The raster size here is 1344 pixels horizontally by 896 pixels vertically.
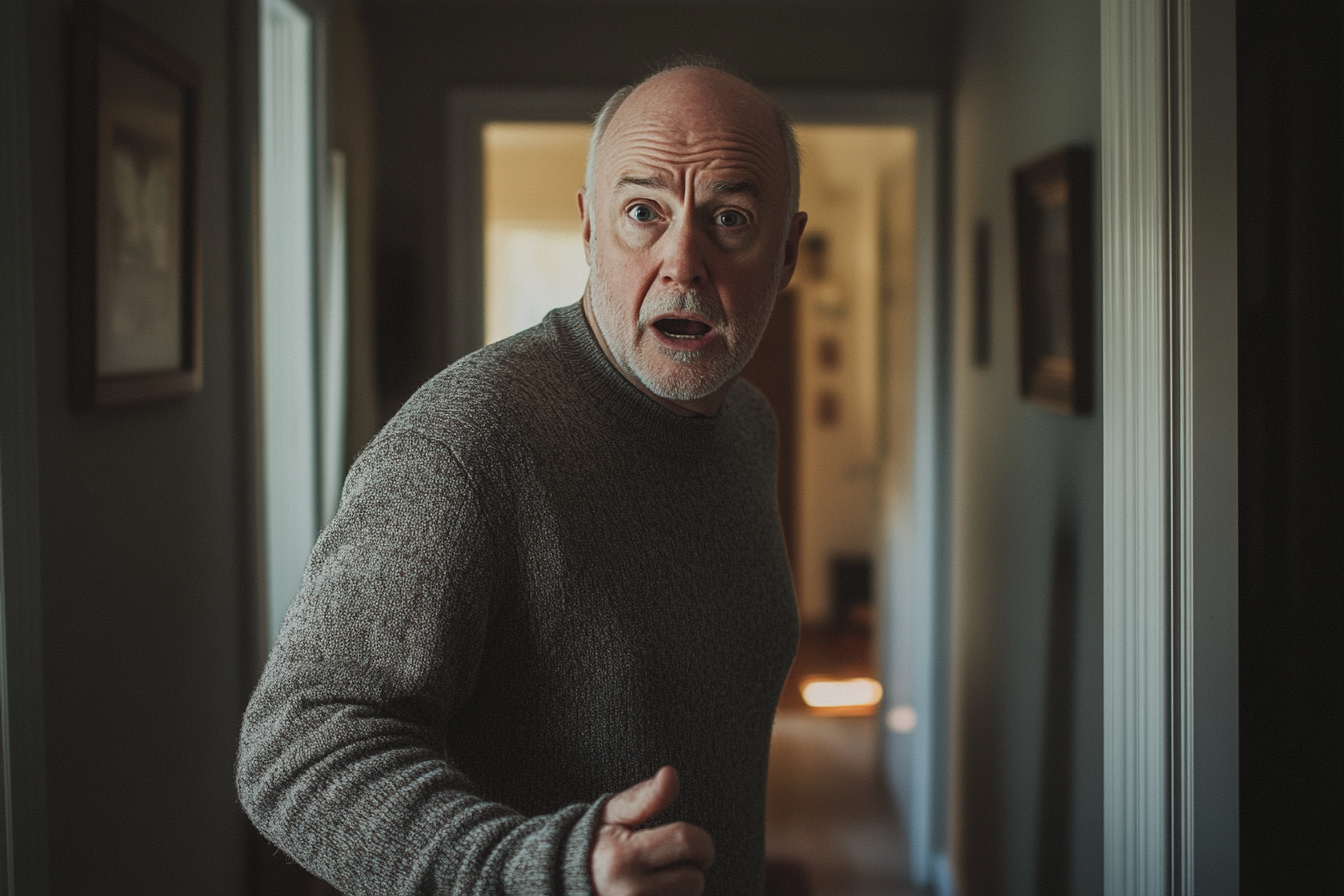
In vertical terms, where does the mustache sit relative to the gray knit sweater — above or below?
above

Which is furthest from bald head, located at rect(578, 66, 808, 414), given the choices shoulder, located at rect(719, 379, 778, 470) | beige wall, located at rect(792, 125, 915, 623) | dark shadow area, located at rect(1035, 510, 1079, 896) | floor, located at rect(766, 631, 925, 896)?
beige wall, located at rect(792, 125, 915, 623)

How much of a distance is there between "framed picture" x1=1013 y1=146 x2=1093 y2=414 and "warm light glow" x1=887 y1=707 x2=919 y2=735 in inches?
56.0

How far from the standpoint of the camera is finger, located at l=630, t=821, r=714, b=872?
0.68m

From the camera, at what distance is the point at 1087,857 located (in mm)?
1864

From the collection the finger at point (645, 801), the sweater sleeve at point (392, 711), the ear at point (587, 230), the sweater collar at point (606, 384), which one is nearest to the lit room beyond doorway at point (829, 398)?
the ear at point (587, 230)

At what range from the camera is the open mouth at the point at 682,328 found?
103 centimetres

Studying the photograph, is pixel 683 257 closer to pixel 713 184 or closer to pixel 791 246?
pixel 713 184

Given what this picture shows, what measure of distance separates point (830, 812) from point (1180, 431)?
111 inches

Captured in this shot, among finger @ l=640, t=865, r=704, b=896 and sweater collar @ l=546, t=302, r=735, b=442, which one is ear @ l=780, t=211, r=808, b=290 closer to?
sweater collar @ l=546, t=302, r=735, b=442

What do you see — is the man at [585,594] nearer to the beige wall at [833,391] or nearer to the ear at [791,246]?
the ear at [791,246]

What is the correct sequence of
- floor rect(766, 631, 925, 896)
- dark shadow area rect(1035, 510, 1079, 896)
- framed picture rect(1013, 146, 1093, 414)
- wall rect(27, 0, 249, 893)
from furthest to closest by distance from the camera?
floor rect(766, 631, 925, 896) → dark shadow area rect(1035, 510, 1079, 896) → framed picture rect(1013, 146, 1093, 414) → wall rect(27, 0, 249, 893)

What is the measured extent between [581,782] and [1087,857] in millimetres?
1326

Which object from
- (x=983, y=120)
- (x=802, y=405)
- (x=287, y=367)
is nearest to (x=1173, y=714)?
(x=983, y=120)

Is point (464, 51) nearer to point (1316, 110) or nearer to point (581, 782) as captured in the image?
point (1316, 110)
